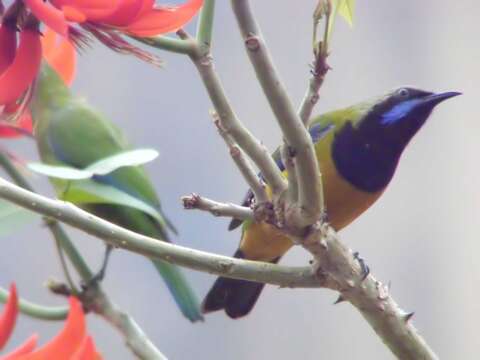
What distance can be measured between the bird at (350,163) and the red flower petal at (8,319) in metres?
0.81

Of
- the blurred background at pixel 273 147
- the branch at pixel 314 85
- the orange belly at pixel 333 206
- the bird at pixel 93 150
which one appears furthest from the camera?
the blurred background at pixel 273 147

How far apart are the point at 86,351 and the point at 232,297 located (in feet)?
2.90

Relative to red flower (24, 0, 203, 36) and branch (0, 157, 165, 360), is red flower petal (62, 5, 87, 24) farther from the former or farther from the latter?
branch (0, 157, 165, 360)

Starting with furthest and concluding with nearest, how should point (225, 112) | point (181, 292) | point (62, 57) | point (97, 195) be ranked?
point (181, 292) → point (97, 195) → point (62, 57) → point (225, 112)

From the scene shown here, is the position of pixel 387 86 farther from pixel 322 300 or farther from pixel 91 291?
pixel 91 291

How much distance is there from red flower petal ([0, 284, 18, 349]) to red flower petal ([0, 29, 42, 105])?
0.10 meters

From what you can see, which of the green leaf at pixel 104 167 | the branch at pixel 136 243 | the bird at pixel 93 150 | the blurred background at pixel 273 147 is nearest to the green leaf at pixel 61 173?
the green leaf at pixel 104 167

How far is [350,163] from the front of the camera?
134cm

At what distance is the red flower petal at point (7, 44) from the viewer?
505mm

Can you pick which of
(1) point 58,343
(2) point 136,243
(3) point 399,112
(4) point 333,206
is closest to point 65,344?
(1) point 58,343

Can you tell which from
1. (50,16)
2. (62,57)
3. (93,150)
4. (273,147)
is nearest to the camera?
(50,16)

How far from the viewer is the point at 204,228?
97.2 inches

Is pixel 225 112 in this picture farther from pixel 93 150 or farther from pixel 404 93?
pixel 93 150

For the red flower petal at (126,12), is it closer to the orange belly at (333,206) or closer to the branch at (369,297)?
the branch at (369,297)
